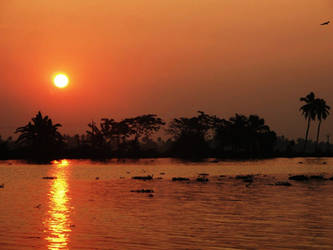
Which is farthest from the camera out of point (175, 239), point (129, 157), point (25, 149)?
point (129, 157)

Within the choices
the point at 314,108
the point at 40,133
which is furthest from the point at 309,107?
the point at 40,133

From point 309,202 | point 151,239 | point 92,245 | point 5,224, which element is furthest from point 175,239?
point 309,202

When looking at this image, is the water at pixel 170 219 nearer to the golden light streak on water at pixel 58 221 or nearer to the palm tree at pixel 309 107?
the golden light streak on water at pixel 58 221

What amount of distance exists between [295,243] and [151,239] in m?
6.10

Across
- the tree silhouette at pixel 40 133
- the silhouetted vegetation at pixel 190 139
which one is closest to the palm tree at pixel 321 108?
the silhouetted vegetation at pixel 190 139

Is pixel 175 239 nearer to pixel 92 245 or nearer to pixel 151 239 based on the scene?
pixel 151 239

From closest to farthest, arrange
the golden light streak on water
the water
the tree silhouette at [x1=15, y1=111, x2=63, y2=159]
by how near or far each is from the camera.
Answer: the water < the golden light streak on water < the tree silhouette at [x1=15, y1=111, x2=63, y2=159]

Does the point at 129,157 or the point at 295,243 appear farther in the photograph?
the point at 129,157

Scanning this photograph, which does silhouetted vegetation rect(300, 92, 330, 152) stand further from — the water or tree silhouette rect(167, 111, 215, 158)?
the water

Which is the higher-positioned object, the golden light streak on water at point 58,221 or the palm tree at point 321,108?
the palm tree at point 321,108

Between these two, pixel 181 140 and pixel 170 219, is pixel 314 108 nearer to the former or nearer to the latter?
pixel 181 140

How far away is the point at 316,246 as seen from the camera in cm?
2103

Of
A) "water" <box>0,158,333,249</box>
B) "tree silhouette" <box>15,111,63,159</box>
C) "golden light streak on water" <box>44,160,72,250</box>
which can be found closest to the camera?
"water" <box>0,158,333,249</box>

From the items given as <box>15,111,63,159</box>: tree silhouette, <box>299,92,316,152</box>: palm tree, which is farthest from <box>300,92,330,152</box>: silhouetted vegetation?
<box>15,111,63,159</box>: tree silhouette
